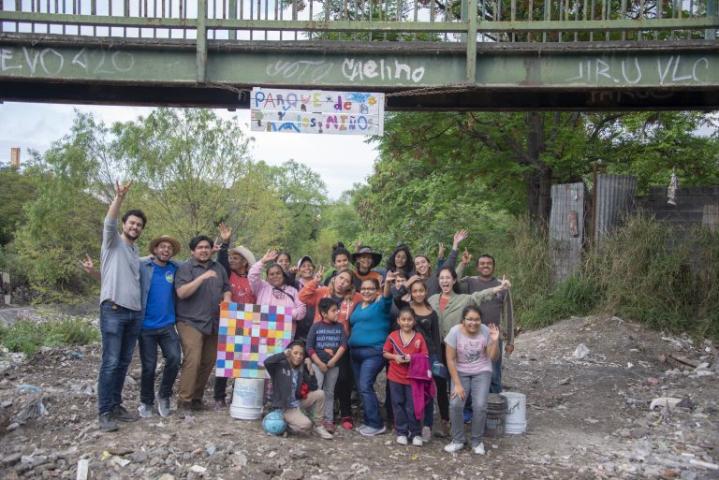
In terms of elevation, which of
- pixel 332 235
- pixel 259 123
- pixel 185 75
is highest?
pixel 185 75

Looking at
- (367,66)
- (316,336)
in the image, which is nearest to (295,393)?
(316,336)

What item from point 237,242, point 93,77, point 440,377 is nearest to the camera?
point 440,377

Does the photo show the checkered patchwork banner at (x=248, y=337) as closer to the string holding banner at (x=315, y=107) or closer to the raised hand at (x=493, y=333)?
the raised hand at (x=493, y=333)

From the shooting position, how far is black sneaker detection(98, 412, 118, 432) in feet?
22.5

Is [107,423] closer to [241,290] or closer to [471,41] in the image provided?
[241,290]

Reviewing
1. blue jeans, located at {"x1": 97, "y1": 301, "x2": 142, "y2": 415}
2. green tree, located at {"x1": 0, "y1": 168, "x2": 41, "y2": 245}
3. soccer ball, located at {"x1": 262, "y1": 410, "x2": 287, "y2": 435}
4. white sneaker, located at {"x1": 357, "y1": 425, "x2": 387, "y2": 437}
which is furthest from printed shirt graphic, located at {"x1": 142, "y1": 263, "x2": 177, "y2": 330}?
green tree, located at {"x1": 0, "y1": 168, "x2": 41, "y2": 245}

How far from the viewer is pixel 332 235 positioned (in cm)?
7650

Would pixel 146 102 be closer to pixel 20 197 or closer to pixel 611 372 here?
pixel 611 372

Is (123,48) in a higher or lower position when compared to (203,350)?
higher

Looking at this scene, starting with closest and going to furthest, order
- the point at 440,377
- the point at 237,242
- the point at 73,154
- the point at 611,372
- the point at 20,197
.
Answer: the point at 440,377, the point at 611,372, the point at 237,242, the point at 73,154, the point at 20,197

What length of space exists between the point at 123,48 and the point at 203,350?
3.61 metres

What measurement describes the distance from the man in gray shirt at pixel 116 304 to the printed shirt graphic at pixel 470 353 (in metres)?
3.08

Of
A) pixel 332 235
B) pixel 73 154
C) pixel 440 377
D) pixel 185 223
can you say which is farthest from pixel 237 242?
pixel 332 235

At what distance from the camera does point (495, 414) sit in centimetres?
767
